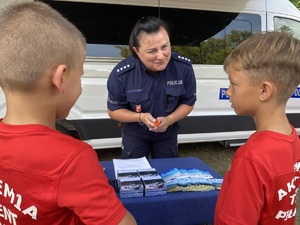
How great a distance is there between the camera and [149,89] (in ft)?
6.66

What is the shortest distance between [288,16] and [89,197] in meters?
4.00

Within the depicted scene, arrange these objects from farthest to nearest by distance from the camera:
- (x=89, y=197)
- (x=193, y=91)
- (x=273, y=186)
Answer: (x=193, y=91) < (x=273, y=186) < (x=89, y=197)

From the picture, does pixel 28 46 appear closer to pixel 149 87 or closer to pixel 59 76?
pixel 59 76

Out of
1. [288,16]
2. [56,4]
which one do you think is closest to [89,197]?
[56,4]

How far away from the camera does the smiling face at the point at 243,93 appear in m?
1.04

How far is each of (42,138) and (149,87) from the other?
4.29 feet

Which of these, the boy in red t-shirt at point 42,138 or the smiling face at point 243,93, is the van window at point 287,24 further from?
the boy in red t-shirt at point 42,138

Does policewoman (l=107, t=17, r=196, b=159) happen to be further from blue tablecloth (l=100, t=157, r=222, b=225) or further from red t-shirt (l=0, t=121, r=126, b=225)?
red t-shirt (l=0, t=121, r=126, b=225)

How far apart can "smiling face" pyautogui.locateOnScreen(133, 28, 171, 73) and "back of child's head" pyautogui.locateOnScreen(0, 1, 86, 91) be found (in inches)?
44.0

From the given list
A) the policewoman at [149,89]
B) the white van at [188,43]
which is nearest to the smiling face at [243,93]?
the policewoman at [149,89]

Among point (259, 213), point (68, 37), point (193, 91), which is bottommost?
point (259, 213)

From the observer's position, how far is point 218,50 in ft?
12.2

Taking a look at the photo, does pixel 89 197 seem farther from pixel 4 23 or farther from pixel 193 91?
pixel 193 91

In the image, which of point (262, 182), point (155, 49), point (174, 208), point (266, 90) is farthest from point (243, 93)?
point (155, 49)
